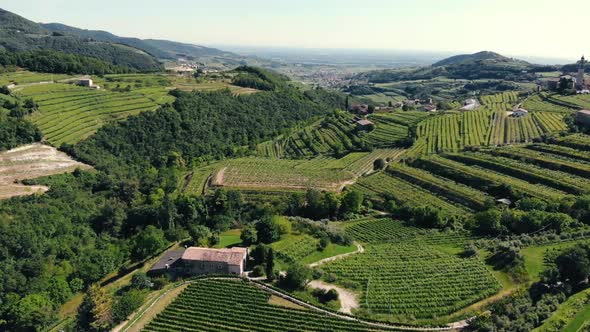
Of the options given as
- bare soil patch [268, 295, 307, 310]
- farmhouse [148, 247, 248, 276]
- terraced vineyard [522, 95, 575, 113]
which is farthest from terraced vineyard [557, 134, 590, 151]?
farmhouse [148, 247, 248, 276]

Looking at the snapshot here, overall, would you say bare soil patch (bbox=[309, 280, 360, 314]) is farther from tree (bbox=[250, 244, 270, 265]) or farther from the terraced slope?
the terraced slope

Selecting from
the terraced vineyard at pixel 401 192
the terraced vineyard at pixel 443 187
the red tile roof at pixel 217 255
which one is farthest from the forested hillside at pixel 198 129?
the terraced vineyard at pixel 443 187

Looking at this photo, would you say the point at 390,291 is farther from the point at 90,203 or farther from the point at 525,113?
the point at 525,113

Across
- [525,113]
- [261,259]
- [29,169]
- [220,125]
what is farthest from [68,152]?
[525,113]

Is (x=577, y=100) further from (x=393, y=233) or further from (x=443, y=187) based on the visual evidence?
(x=393, y=233)

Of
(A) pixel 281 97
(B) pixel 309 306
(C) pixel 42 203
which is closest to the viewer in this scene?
(B) pixel 309 306
